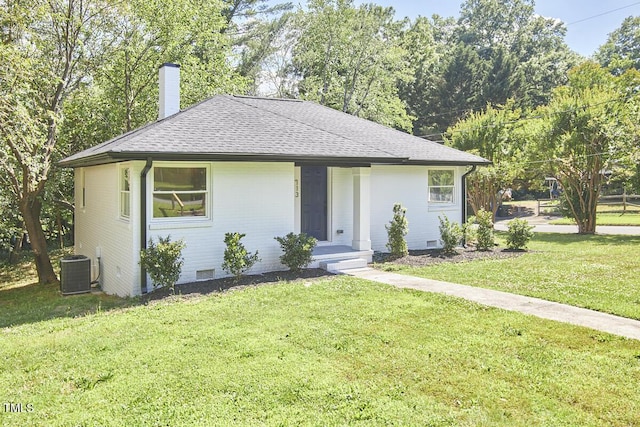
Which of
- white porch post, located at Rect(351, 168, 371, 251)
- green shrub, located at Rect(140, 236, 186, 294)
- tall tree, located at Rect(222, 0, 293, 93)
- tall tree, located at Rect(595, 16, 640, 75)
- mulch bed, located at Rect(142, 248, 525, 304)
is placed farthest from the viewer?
tall tree, located at Rect(595, 16, 640, 75)

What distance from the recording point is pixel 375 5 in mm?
29547

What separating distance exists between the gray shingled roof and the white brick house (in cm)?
3

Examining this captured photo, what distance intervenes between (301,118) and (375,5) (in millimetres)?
18926

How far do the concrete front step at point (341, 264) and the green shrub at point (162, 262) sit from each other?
335 cm

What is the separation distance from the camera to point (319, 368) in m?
4.93

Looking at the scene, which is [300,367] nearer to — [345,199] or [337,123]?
[345,199]

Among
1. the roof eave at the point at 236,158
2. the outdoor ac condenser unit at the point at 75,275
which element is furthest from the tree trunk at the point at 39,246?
the outdoor ac condenser unit at the point at 75,275

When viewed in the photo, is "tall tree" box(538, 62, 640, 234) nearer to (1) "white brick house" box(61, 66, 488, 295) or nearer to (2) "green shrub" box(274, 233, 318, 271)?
(1) "white brick house" box(61, 66, 488, 295)

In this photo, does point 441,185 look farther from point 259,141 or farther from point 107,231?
point 107,231

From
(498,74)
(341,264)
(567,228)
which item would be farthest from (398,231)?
(498,74)

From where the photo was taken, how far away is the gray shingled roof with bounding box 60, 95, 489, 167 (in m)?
9.12

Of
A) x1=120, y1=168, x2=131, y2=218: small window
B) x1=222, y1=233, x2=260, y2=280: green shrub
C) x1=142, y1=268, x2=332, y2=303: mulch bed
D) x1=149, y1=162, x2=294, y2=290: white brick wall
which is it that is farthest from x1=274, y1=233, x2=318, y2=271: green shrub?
x1=120, y1=168, x2=131, y2=218: small window

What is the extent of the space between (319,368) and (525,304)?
161 inches

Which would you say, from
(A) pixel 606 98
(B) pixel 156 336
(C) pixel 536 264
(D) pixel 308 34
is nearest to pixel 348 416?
(B) pixel 156 336
